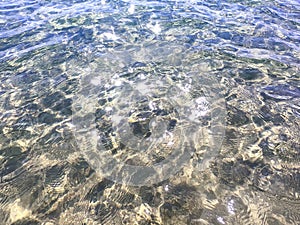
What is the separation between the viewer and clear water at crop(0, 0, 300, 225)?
389 cm

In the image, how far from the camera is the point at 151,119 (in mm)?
5445

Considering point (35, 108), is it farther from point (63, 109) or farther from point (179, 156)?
point (179, 156)

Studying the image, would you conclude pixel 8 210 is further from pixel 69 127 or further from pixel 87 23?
pixel 87 23

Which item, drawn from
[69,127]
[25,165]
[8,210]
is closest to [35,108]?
[69,127]

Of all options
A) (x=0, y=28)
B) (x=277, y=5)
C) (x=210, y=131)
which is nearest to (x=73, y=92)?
(x=210, y=131)

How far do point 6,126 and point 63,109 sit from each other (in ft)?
4.00

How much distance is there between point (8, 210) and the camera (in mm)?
3826

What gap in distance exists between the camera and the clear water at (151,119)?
153 inches

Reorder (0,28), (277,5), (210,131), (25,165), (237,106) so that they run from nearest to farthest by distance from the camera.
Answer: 1. (25,165)
2. (210,131)
3. (237,106)
4. (0,28)
5. (277,5)

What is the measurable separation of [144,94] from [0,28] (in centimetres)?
672

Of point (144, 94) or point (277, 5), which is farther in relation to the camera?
point (277, 5)

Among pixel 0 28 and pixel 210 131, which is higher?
pixel 0 28

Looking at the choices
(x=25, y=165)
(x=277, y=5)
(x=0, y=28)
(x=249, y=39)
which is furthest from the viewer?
(x=277, y=5)

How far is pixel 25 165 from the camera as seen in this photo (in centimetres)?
449
